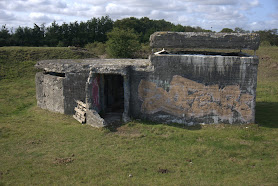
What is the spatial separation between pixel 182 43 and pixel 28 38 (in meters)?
26.8

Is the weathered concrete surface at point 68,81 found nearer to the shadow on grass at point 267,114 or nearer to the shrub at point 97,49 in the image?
the shadow on grass at point 267,114

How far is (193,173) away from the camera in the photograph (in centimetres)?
704

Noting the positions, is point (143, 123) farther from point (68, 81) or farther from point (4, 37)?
point (4, 37)

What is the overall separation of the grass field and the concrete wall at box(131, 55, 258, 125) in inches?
19.6

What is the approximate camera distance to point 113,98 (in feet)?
44.7

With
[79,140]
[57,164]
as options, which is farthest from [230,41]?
[57,164]

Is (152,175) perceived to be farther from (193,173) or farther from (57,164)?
(57,164)

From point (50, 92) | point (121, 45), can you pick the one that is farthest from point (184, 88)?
point (121, 45)

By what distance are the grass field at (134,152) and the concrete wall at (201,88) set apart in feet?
1.64

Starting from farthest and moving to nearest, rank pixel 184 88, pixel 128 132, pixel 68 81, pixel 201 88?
pixel 68 81
pixel 184 88
pixel 201 88
pixel 128 132

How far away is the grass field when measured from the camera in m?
6.87

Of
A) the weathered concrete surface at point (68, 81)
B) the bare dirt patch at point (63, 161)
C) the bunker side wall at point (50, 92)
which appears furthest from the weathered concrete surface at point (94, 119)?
the bare dirt patch at point (63, 161)

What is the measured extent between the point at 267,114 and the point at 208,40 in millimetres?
4533

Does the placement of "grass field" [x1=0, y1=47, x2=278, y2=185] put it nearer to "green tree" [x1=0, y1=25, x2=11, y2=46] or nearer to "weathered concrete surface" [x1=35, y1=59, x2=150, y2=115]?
"weathered concrete surface" [x1=35, y1=59, x2=150, y2=115]
